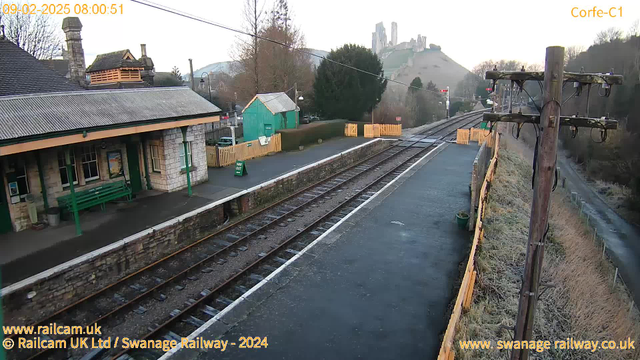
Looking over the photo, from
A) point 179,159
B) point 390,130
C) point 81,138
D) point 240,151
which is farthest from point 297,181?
point 390,130

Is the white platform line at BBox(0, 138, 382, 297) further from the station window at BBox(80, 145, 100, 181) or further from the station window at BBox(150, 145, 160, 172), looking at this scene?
the station window at BBox(80, 145, 100, 181)

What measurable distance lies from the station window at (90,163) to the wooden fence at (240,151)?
6.69 metres

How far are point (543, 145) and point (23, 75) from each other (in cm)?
1638

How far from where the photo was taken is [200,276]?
10.3 metres

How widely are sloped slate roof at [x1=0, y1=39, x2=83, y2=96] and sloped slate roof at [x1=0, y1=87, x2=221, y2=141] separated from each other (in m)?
1.66

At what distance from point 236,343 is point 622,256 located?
66.3ft

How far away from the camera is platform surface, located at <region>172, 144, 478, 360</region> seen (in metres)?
6.94

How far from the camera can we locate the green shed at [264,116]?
2662 cm

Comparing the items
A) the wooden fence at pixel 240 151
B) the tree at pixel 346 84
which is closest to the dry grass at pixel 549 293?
the wooden fence at pixel 240 151

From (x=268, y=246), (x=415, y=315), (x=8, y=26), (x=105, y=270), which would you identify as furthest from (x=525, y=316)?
(x=8, y=26)

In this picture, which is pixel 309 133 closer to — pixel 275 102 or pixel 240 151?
pixel 275 102

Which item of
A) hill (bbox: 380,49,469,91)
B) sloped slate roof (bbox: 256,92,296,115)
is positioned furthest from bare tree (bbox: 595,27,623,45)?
sloped slate roof (bbox: 256,92,296,115)

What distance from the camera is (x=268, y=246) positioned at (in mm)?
12016

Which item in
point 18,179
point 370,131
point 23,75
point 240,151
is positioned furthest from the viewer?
point 370,131
